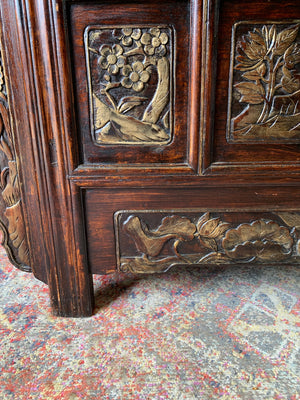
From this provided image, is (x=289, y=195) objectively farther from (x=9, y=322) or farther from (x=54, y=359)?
(x=9, y=322)

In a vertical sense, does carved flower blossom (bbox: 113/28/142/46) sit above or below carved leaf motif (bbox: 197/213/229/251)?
above

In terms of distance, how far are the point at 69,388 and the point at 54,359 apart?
0.43 feet

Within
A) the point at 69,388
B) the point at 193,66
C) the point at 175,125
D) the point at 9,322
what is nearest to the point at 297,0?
the point at 193,66

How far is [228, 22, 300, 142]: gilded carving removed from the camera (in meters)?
0.97

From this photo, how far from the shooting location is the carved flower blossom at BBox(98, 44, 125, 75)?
3.24 feet

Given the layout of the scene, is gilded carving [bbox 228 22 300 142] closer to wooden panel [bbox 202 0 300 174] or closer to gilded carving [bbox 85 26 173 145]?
wooden panel [bbox 202 0 300 174]

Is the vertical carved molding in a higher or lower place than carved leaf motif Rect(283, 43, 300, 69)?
lower

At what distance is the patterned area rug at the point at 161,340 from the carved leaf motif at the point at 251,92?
0.78 m

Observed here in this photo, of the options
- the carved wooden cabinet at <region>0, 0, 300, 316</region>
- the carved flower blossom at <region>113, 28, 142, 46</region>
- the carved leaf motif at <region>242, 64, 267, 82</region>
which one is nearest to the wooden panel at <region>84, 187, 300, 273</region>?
the carved wooden cabinet at <region>0, 0, 300, 316</region>

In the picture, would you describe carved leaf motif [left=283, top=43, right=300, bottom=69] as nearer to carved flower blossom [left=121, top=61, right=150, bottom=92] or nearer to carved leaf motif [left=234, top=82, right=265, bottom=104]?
carved leaf motif [left=234, top=82, right=265, bottom=104]

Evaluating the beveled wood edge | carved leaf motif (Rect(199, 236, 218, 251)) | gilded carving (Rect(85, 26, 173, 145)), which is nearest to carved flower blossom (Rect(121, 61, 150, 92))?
gilded carving (Rect(85, 26, 173, 145))

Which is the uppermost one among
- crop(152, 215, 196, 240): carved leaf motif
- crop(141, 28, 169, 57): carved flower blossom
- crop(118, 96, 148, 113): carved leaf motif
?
crop(141, 28, 169, 57): carved flower blossom

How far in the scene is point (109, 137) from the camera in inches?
41.9

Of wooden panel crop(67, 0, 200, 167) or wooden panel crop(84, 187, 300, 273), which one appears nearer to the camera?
wooden panel crop(67, 0, 200, 167)
